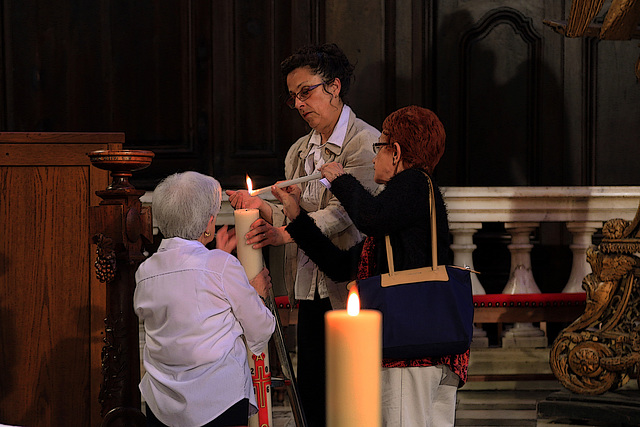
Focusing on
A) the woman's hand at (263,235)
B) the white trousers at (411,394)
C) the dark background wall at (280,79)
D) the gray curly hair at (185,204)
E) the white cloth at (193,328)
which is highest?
the dark background wall at (280,79)

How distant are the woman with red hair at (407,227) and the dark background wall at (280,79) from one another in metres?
2.83

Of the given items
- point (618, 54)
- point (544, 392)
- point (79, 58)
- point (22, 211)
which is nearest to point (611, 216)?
point (544, 392)

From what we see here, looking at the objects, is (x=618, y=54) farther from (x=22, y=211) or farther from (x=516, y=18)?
(x=22, y=211)

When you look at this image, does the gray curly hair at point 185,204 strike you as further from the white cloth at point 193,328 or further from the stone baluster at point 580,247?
the stone baluster at point 580,247

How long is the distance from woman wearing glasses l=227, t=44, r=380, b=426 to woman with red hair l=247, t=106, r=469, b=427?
0.22 metres

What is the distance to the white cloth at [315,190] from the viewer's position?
99.0 inches

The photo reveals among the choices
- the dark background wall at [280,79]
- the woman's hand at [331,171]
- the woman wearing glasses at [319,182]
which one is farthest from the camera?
the dark background wall at [280,79]

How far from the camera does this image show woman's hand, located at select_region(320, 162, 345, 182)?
2.29m

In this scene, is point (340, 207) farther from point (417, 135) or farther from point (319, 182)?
point (417, 135)

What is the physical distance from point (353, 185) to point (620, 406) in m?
1.62

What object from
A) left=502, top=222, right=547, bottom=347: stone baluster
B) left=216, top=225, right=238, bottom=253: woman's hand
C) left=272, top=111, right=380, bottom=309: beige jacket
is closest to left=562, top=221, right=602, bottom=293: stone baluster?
left=502, top=222, right=547, bottom=347: stone baluster

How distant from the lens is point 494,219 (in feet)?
13.0

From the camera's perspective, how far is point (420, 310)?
2.07 metres

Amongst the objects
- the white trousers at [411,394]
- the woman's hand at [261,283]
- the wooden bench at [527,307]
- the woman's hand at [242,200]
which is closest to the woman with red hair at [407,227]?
the white trousers at [411,394]
